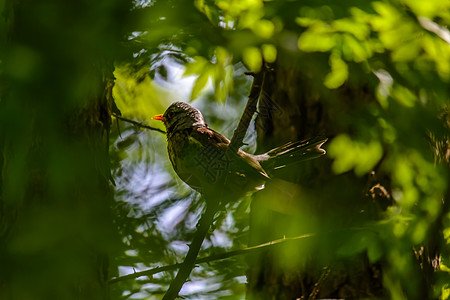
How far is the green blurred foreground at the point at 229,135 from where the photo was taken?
1307 millimetres

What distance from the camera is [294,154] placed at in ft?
8.62

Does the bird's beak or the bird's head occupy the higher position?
the bird's head

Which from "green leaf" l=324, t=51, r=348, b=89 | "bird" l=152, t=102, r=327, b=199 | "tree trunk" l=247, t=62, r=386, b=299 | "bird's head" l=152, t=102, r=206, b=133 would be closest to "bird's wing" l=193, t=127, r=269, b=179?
Answer: "bird" l=152, t=102, r=327, b=199

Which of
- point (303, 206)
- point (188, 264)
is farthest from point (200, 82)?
point (303, 206)

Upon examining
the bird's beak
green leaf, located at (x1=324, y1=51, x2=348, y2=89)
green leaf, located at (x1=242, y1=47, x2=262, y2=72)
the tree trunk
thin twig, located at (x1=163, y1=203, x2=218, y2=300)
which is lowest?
the tree trunk

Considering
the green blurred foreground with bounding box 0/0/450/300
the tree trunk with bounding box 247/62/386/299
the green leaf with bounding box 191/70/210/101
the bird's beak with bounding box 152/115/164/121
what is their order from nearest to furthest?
1. the green blurred foreground with bounding box 0/0/450/300
2. the green leaf with bounding box 191/70/210/101
3. the tree trunk with bounding box 247/62/386/299
4. the bird's beak with bounding box 152/115/164/121

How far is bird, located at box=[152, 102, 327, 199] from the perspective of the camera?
2.63 metres

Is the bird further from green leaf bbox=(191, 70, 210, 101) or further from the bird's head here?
green leaf bbox=(191, 70, 210, 101)

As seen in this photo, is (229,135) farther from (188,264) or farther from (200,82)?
(188,264)

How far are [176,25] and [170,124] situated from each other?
1654mm

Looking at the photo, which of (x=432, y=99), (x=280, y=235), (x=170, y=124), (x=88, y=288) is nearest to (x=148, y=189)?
(x=170, y=124)

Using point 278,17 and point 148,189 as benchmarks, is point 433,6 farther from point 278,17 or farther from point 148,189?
point 148,189

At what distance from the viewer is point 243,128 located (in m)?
1.97

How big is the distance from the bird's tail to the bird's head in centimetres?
58
